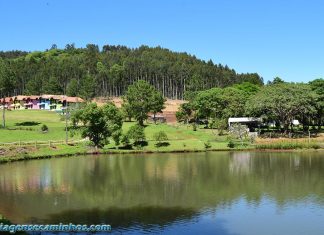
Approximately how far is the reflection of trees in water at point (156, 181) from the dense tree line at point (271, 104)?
68.7ft

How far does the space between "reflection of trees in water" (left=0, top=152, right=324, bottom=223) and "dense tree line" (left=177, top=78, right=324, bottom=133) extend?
2093cm

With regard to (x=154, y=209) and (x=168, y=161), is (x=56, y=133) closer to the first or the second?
(x=168, y=161)

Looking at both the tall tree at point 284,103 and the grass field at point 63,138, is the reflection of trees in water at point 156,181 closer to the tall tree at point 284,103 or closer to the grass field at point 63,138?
the grass field at point 63,138

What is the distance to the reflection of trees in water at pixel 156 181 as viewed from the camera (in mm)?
36844

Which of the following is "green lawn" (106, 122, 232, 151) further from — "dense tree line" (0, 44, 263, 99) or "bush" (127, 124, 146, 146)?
"dense tree line" (0, 44, 263, 99)

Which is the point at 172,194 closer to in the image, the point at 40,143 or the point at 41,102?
the point at 40,143

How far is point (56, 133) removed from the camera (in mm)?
83812

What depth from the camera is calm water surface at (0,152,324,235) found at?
1190 inches

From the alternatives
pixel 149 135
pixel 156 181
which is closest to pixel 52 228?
pixel 156 181

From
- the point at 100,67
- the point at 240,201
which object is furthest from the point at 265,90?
the point at 100,67

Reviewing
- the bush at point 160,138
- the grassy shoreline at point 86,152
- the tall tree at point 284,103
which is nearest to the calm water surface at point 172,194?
the grassy shoreline at point 86,152

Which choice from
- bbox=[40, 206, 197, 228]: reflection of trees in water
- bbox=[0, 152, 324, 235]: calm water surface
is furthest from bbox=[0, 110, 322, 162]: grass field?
bbox=[40, 206, 197, 228]: reflection of trees in water

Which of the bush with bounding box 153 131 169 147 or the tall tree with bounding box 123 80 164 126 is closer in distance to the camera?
the bush with bounding box 153 131 169 147

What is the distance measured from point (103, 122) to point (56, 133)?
15.5 m
